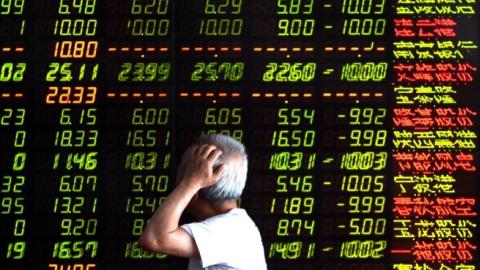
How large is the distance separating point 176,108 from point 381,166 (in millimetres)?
1048

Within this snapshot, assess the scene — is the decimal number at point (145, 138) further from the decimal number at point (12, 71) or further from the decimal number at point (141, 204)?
the decimal number at point (12, 71)

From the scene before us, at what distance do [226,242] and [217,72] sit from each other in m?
2.17

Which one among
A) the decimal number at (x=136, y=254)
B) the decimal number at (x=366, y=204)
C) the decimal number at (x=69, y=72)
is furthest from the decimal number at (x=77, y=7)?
the decimal number at (x=366, y=204)

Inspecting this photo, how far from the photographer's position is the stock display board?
4.50 m

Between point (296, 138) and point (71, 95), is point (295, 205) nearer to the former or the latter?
point (296, 138)

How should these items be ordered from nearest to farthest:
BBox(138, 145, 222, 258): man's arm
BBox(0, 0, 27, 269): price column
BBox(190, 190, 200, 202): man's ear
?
1. BBox(138, 145, 222, 258): man's arm
2. BBox(190, 190, 200, 202): man's ear
3. BBox(0, 0, 27, 269): price column

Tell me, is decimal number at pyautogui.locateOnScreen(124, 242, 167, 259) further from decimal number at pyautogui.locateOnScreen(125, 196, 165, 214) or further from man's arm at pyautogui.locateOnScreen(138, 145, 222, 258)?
man's arm at pyautogui.locateOnScreen(138, 145, 222, 258)

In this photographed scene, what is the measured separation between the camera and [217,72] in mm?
4551

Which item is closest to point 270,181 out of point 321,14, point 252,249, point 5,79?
point 321,14

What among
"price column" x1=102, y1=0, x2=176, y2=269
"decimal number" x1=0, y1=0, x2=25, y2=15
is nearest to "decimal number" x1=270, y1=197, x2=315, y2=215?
"price column" x1=102, y1=0, x2=176, y2=269

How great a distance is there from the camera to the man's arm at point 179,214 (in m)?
2.42

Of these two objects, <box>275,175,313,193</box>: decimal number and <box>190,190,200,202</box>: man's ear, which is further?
<box>275,175,313,193</box>: decimal number

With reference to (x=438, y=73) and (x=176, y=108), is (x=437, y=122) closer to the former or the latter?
(x=438, y=73)

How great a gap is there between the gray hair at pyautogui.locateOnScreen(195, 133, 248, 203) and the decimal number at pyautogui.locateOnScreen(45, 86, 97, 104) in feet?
6.80
